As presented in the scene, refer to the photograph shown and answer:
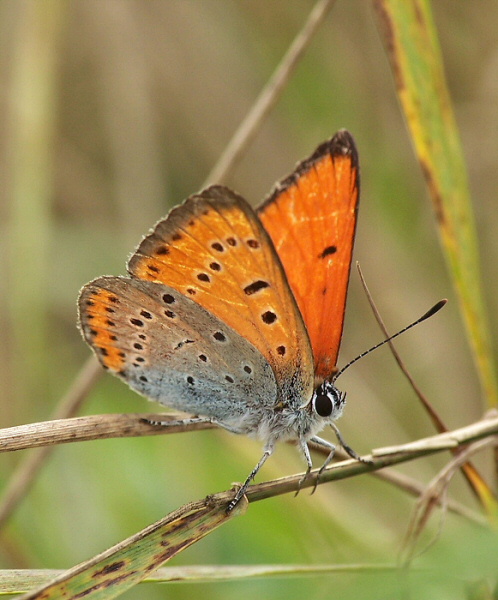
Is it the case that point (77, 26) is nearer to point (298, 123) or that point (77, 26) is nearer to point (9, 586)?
point (298, 123)

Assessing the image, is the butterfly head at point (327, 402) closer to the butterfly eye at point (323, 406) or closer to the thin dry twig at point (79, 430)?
the butterfly eye at point (323, 406)

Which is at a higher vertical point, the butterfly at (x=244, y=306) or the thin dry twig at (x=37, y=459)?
the butterfly at (x=244, y=306)

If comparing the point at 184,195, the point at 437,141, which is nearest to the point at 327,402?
the point at 437,141

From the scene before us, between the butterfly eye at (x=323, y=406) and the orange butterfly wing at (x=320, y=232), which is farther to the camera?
the butterfly eye at (x=323, y=406)

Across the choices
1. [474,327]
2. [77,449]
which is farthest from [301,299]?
[77,449]

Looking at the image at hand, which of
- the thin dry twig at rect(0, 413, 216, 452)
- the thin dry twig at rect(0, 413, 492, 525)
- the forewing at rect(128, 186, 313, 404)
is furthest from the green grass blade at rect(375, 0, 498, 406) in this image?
the thin dry twig at rect(0, 413, 216, 452)

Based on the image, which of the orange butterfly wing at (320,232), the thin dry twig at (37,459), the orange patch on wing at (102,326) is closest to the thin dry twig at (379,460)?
the orange butterfly wing at (320,232)

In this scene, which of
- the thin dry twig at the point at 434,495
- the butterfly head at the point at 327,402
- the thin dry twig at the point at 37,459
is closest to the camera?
the thin dry twig at the point at 434,495

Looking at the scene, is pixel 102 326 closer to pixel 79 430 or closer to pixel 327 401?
pixel 79 430
